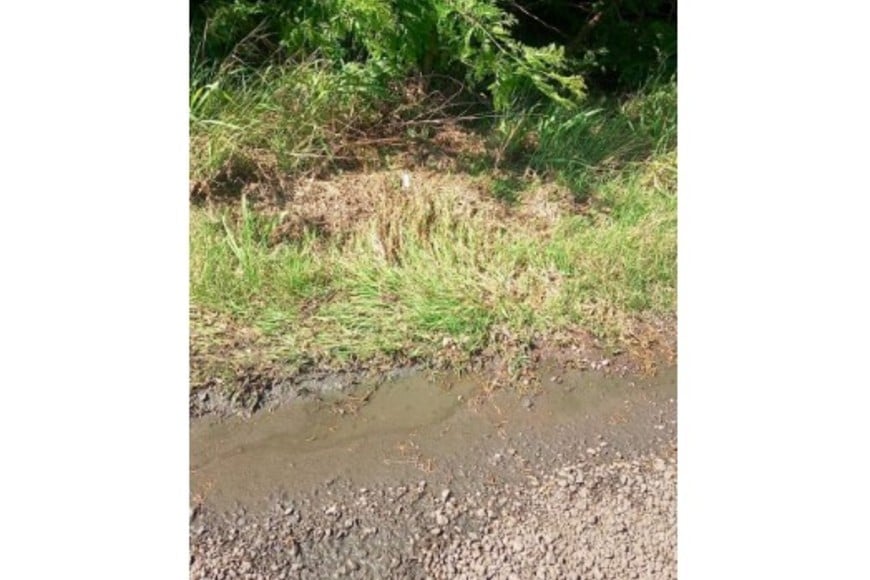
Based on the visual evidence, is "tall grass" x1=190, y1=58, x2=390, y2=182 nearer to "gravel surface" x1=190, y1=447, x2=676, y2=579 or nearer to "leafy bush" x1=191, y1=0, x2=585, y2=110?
"leafy bush" x1=191, y1=0, x2=585, y2=110

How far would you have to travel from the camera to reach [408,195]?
3.08m

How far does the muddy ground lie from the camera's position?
2.13 meters

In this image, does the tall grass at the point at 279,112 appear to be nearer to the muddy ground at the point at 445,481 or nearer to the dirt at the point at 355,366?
the dirt at the point at 355,366

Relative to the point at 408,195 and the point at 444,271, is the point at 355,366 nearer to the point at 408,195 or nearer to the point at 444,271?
the point at 444,271

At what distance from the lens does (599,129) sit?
11.5 feet

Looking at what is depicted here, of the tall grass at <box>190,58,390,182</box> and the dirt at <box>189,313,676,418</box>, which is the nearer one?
the dirt at <box>189,313,676,418</box>

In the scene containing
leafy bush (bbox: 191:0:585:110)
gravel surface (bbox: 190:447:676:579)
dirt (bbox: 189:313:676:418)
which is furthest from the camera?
leafy bush (bbox: 191:0:585:110)

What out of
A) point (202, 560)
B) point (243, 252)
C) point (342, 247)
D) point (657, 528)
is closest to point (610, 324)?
point (657, 528)

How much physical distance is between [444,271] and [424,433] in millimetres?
639

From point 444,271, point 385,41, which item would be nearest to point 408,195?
point 444,271

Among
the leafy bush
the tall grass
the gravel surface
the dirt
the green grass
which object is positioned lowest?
the gravel surface

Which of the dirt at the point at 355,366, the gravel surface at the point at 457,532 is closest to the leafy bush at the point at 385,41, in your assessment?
the dirt at the point at 355,366

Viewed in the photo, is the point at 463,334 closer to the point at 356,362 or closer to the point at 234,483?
the point at 356,362

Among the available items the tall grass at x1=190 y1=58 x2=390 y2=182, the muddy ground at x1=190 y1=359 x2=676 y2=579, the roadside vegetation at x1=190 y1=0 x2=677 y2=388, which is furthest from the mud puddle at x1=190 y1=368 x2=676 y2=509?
the tall grass at x1=190 y1=58 x2=390 y2=182
